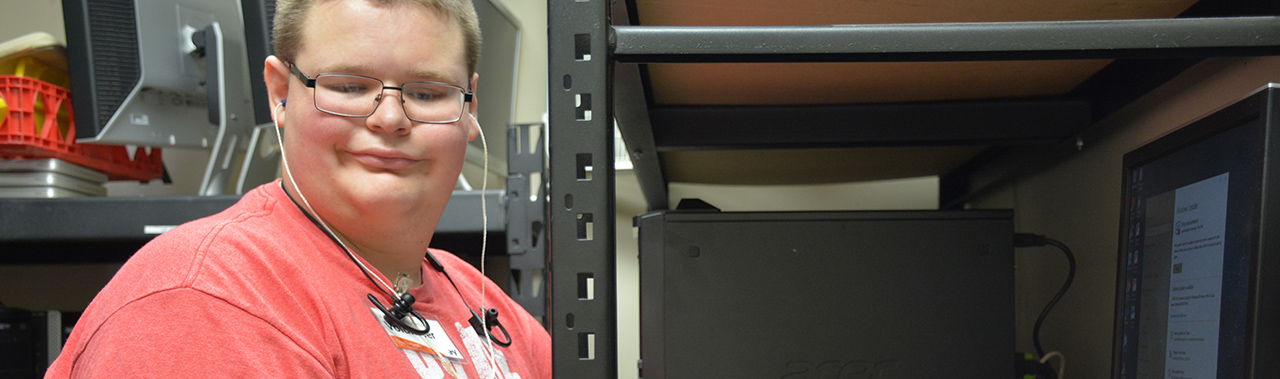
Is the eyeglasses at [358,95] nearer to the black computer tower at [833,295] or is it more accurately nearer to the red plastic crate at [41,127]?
the black computer tower at [833,295]

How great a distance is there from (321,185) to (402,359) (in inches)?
6.0

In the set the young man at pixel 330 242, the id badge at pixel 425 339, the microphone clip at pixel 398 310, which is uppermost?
the young man at pixel 330 242

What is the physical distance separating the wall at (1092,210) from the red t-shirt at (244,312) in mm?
613

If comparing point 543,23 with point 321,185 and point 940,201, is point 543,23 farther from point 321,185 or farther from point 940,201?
point 321,185

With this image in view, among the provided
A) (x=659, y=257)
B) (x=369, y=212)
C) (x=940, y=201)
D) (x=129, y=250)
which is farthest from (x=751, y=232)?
(x=129, y=250)

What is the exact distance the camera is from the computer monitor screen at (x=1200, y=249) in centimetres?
38

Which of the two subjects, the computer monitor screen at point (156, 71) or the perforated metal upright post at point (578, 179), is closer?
the perforated metal upright post at point (578, 179)

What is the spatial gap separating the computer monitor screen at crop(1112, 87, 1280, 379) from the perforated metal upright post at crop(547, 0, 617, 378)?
339 millimetres

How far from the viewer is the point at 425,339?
60cm

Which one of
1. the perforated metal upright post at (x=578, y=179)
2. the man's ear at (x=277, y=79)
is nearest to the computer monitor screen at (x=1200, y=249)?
the perforated metal upright post at (x=578, y=179)

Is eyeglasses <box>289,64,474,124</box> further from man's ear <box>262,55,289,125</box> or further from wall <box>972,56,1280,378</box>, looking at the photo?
wall <box>972,56,1280,378</box>

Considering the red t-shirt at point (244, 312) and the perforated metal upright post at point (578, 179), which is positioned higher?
the perforated metal upright post at point (578, 179)

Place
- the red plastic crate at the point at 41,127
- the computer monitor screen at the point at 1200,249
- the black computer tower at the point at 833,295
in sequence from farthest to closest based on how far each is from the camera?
the red plastic crate at the point at 41,127 < the black computer tower at the point at 833,295 < the computer monitor screen at the point at 1200,249

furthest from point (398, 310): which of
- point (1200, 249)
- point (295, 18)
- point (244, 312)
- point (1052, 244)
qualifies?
point (1052, 244)
